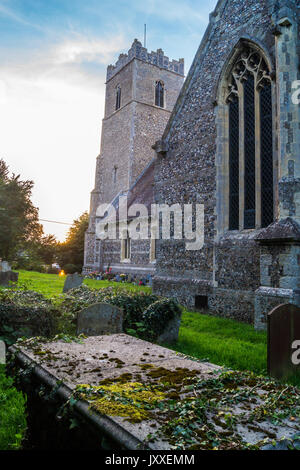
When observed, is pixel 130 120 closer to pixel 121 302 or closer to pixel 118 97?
pixel 118 97

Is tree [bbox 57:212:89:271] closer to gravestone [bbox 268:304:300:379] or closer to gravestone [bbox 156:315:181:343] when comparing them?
gravestone [bbox 156:315:181:343]

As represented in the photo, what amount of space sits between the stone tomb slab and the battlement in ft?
102

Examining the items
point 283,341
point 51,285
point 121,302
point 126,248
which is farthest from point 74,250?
point 283,341

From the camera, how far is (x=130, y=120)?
28.1 m

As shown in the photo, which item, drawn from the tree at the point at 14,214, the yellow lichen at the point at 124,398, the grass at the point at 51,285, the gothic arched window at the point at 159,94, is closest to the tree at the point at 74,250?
the tree at the point at 14,214

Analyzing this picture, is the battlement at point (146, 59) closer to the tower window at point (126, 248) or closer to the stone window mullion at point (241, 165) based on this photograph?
the tower window at point (126, 248)

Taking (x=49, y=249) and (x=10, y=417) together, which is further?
(x=49, y=249)

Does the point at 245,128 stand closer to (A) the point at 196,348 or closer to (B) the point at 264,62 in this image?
(B) the point at 264,62

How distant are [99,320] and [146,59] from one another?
3020 cm

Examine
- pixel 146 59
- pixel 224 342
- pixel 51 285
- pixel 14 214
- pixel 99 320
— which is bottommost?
pixel 224 342

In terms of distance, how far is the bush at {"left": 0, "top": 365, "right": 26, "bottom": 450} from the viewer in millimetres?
2658

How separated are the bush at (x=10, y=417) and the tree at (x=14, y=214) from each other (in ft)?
52.6

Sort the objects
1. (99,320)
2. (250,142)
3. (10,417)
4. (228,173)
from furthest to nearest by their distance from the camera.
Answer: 1. (228,173)
2. (250,142)
3. (99,320)
4. (10,417)

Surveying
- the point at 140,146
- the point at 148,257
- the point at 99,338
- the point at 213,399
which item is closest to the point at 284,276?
the point at 99,338
